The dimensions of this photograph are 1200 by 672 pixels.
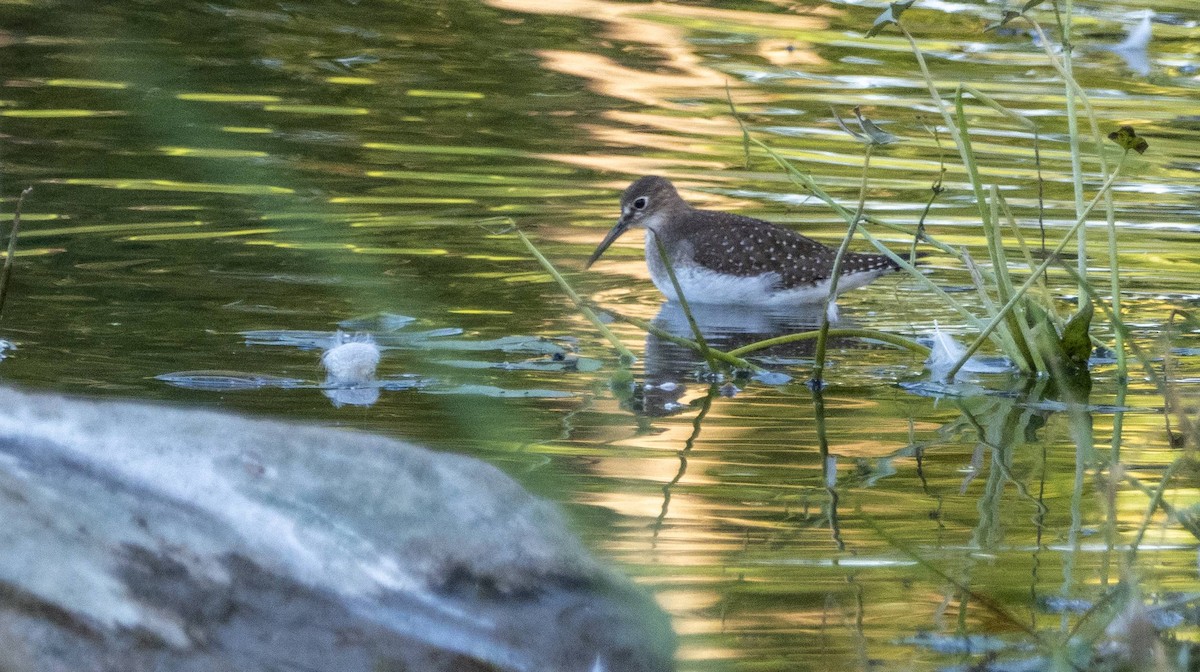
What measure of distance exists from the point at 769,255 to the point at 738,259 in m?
0.16

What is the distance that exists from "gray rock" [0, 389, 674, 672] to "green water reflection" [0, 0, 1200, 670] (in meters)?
0.31

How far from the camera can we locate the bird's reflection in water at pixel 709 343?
549 cm

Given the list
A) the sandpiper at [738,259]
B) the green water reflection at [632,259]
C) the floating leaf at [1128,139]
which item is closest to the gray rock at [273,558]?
the green water reflection at [632,259]

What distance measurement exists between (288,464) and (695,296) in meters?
5.24

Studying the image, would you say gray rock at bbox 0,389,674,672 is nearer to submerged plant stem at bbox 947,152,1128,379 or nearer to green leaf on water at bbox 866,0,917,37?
submerged plant stem at bbox 947,152,1128,379

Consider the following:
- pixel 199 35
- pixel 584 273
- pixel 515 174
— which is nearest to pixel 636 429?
pixel 584 273

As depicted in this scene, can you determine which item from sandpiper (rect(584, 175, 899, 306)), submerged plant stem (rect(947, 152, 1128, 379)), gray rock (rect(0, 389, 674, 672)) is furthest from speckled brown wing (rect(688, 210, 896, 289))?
gray rock (rect(0, 389, 674, 672))

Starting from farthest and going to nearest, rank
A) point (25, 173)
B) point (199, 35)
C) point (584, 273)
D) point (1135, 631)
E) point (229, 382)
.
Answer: point (199, 35) < point (25, 173) < point (584, 273) < point (229, 382) < point (1135, 631)

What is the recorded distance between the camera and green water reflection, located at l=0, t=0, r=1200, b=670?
10.6 ft

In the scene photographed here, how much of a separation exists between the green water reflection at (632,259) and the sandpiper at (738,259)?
0.19 meters

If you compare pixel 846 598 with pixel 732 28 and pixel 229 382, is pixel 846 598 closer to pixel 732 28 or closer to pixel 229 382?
pixel 229 382

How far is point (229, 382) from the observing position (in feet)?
17.5

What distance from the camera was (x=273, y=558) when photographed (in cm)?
262

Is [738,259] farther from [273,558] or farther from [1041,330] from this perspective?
[273,558]
